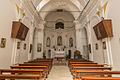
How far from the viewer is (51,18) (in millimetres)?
18125

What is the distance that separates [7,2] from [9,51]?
2923mm

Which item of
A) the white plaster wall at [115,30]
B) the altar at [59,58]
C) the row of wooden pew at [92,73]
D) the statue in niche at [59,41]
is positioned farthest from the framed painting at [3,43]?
the statue in niche at [59,41]

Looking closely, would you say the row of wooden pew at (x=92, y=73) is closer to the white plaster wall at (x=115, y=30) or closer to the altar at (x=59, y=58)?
the white plaster wall at (x=115, y=30)

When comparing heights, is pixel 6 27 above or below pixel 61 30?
below

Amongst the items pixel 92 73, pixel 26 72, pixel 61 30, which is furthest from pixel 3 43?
pixel 61 30

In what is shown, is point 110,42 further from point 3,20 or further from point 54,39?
point 54,39

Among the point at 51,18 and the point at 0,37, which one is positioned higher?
the point at 51,18

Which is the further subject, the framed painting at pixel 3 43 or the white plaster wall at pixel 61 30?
the white plaster wall at pixel 61 30

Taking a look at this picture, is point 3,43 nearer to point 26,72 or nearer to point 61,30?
point 26,72

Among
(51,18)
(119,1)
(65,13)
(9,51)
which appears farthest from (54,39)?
→ (119,1)

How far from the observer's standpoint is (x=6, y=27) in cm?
479

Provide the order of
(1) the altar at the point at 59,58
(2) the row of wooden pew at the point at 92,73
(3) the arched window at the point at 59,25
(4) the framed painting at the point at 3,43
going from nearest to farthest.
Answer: (2) the row of wooden pew at the point at 92,73 < (4) the framed painting at the point at 3,43 < (1) the altar at the point at 59,58 < (3) the arched window at the point at 59,25

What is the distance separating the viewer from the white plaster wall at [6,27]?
445cm

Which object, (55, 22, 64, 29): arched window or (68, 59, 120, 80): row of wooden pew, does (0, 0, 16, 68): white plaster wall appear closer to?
(68, 59, 120, 80): row of wooden pew
